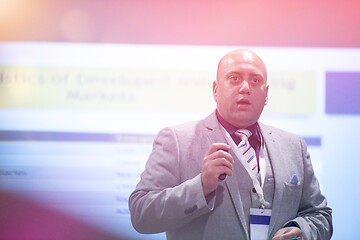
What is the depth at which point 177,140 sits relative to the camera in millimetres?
1817

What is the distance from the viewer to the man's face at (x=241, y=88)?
5.95 ft

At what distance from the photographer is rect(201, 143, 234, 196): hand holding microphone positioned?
1555mm

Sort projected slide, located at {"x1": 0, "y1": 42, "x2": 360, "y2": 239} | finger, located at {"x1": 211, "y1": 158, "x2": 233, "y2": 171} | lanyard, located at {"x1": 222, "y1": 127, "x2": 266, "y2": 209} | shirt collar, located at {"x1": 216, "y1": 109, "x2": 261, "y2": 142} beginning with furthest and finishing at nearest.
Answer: projected slide, located at {"x1": 0, "y1": 42, "x2": 360, "y2": 239} → shirt collar, located at {"x1": 216, "y1": 109, "x2": 261, "y2": 142} → lanyard, located at {"x1": 222, "y1": 127, "x2": 266, "y2": 209} → finger, located at {"x1": 211, "y1": 158, "x2": 233, "y2": 171}

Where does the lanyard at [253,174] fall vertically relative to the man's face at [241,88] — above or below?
below

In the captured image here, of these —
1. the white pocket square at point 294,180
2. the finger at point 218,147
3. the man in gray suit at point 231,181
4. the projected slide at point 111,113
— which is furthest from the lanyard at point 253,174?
the projected slide at point 111,113

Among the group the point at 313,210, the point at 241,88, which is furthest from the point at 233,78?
the point at 313,210

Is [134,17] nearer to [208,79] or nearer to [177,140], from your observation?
[208,79]

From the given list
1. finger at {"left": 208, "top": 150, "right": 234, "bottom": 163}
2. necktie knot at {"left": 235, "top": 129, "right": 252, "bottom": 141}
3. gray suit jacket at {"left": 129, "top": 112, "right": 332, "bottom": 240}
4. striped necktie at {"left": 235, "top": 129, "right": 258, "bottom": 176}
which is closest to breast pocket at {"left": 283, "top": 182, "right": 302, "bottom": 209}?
gray suit jacket at {"left": 129, "top": 112, "right": 332, "bottom": 240}

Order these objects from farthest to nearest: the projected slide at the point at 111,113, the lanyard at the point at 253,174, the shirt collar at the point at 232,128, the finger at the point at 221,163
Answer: the projected slide at the point at 111,113, the shirt collar at the point at 232,128, the lanyard at the point at 253,174, the finger at the point at 221,163

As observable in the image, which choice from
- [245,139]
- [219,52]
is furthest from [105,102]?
[245,139]

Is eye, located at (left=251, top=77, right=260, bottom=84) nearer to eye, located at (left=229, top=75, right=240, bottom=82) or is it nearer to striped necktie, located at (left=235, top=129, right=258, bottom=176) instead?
eye, located at (left=229, top=75, right=240, bottom=82)

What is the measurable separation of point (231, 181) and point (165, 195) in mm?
282

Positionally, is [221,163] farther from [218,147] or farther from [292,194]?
[292,194]

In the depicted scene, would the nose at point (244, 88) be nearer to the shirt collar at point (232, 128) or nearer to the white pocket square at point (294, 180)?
the shirt collar at point (232, 128)
